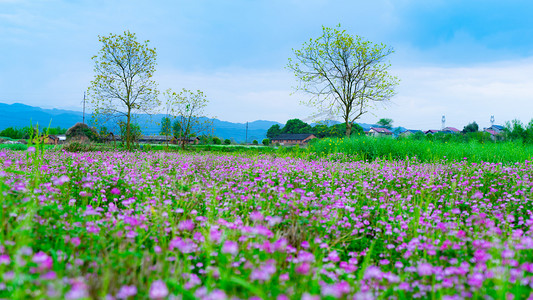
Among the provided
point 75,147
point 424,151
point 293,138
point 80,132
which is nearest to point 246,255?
point 424,151

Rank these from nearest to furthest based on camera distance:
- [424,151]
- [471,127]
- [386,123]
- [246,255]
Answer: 1. [246,255]
2. [424,151]
3. [471,127]
4. [386,123]

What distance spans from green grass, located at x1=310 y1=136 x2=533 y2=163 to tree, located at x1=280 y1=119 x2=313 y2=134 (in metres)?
93.5

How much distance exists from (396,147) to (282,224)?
39.4 ft

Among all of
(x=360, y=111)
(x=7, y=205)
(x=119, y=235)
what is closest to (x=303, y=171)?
(x=119, y=235)

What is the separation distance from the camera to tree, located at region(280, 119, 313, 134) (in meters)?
111

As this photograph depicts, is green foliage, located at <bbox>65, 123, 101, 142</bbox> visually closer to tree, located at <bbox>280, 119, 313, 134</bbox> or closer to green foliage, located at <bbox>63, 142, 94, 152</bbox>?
green foliage, located at <bbox>63, 142, 94, 152</bbox>

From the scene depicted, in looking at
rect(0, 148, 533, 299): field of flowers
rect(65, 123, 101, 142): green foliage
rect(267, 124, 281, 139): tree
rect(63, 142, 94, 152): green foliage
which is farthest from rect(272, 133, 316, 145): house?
rect(0, 148, 533, 299): field of flowers

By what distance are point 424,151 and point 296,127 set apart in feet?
330

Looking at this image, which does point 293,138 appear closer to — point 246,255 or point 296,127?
point 296,127

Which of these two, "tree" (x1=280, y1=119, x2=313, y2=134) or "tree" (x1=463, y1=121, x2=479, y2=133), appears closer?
"tree" (x1=463, y1=121, x2=479, y2=133)

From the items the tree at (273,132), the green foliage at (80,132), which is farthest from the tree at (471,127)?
the green foliage at (80,132)

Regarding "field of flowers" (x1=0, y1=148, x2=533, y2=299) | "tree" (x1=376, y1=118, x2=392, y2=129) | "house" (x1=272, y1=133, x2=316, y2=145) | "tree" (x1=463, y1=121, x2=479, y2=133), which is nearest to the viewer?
"field of flowers" (x1=0, y1=148, x2=533, y2=299)

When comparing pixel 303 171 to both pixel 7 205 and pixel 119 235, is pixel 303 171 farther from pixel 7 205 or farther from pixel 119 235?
pixel 7 205

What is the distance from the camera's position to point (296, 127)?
11438 cm
